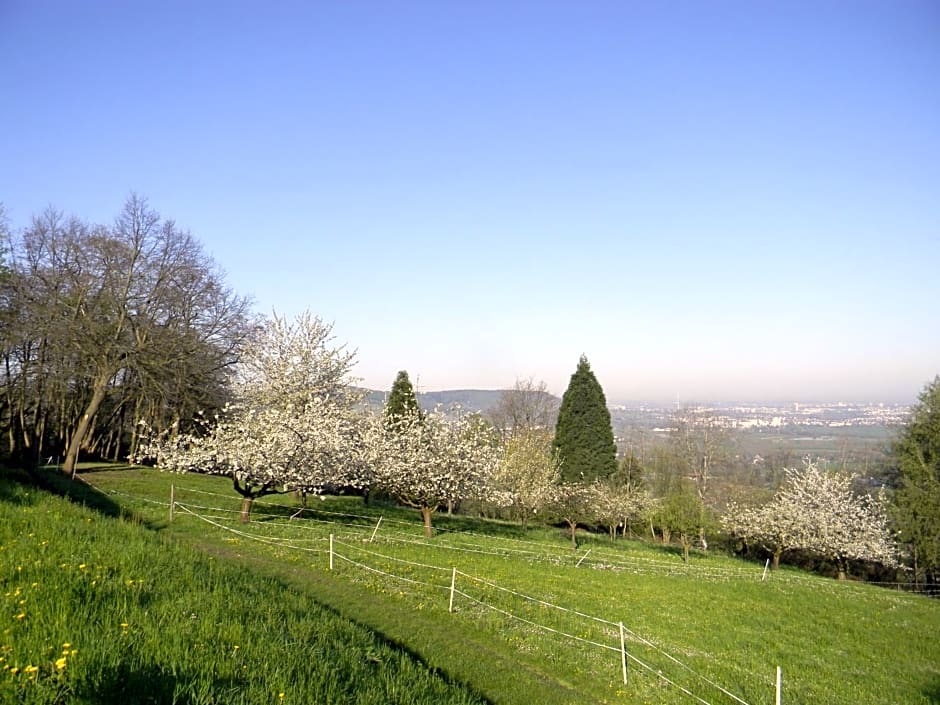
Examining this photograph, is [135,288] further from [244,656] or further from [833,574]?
[833,574]

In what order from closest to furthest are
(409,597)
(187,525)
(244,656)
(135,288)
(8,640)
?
(8,640)
(244,656)
(409,597)
(187,525)
(135,288)

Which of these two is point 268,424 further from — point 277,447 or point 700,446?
point 700,446

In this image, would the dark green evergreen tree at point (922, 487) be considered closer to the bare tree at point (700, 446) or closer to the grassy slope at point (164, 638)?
the bare tree at point (700, 446)

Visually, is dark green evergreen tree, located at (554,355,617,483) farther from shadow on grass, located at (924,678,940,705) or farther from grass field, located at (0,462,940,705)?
shadow on grass, located at (924,678,940,705)

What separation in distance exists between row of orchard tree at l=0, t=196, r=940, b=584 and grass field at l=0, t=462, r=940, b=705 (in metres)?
2.66

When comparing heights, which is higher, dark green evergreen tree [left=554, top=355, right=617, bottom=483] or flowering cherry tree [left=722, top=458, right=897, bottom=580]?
dark green evergreen tree [left=554, top=355, right=617, bottom=483]

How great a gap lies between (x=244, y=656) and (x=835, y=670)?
1530cm

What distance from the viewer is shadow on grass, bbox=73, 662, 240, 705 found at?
4770 millimetres

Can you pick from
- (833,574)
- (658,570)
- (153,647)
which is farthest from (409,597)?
(833,574)

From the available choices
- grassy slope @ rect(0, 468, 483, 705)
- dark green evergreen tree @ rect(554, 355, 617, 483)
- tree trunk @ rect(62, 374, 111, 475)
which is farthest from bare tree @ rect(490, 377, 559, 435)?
grassy slope @ rect(0, 468, 483, 705)

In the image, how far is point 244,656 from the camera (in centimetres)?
605

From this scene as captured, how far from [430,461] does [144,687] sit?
23013mm

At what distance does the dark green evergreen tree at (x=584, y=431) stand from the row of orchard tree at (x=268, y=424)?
5.19 metres

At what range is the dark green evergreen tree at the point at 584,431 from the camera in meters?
54.2
